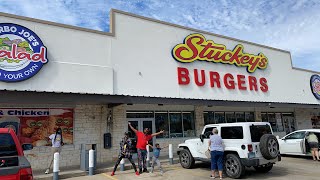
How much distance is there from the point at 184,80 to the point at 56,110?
7735mm

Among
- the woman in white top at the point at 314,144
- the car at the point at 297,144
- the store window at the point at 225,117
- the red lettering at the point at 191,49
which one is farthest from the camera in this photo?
the store window at the point at 225,117

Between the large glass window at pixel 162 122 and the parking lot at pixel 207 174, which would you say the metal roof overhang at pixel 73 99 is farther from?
the parking lot at pixel 207 174

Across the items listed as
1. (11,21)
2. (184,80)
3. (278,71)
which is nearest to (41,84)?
(11,21)

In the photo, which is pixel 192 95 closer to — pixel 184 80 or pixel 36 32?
pixel 184 80

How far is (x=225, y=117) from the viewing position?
20.0 m

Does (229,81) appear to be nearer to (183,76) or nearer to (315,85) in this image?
(183,76)

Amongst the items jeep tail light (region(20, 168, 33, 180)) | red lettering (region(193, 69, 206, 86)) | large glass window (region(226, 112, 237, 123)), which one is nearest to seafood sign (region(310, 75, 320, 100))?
large glass window (region(226, 112, 237, 123))

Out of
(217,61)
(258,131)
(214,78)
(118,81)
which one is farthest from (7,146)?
(217,61)

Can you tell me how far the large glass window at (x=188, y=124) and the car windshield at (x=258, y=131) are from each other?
25.7 feet

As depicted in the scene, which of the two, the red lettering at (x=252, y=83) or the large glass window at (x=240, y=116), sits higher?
the red lettering at (x=252, y=83)

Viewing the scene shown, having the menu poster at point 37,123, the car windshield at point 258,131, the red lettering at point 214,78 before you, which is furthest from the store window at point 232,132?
the red lettering at point 214,78

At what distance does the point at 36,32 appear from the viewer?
1274 cm

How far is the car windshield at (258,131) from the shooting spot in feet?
31.8

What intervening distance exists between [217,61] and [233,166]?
34.3 ft
